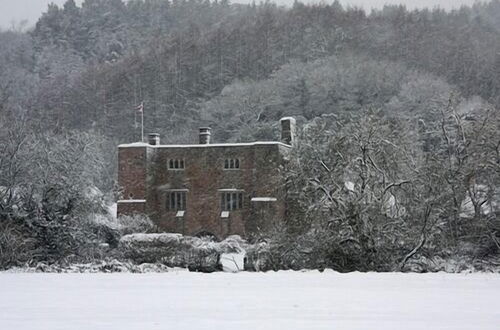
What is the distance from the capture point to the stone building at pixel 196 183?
3325 cm

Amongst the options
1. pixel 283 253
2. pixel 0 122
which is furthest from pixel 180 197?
pixel 283 253

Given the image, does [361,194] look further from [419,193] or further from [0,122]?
[0,122]

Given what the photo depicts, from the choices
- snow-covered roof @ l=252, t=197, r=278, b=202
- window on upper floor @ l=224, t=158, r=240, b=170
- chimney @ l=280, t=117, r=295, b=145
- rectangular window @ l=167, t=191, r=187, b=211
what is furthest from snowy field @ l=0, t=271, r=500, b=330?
chimney @ l=280, t=117, r=295, b=145

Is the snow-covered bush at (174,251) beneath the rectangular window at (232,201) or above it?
above

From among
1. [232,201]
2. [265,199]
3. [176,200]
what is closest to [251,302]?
[265,199]

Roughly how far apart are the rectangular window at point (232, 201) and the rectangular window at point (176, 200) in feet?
7.44

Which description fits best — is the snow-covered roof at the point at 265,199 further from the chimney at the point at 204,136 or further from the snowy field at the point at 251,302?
the snowy field at the point at 251,302

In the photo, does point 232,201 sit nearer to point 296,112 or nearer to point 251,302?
point 251,302

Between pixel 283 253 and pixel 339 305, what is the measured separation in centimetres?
832

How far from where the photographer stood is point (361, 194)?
1812 centimetres

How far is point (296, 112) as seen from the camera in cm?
5888

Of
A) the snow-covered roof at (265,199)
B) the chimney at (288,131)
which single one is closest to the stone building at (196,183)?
the chimney at (288,131)

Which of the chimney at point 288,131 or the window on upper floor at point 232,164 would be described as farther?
the chimney at point 288,131

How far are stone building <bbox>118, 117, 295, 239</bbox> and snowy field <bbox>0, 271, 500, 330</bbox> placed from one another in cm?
1965
